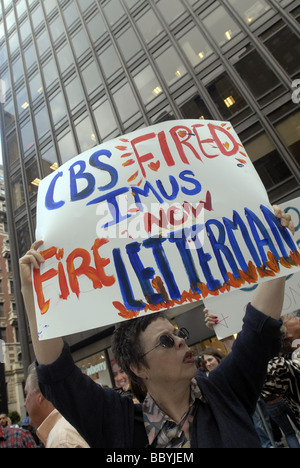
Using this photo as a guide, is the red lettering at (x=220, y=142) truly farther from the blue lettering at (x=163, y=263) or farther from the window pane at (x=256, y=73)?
the window pane at (x=256, y=73)

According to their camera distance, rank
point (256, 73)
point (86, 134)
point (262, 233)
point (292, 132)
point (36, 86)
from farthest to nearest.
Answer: point (36, 86) < point (86, 134) < point (256, 73) < point (292, 132) < point (262, 233)

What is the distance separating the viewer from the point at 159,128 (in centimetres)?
209

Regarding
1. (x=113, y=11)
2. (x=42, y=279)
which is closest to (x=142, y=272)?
(x=42, y=279)

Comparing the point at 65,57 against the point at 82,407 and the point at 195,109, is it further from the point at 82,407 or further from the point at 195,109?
the point at 82,407

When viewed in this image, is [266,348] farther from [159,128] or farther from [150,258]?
[159,128]

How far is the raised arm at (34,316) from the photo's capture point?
141 centimetres

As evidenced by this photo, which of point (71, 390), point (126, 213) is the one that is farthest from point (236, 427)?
point (126, 213)

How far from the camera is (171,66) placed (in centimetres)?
1466

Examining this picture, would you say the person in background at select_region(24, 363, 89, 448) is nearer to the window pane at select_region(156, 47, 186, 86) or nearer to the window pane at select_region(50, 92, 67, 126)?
the window pane at select_region(156, 47, 186, 86)

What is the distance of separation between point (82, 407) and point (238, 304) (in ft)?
6.56

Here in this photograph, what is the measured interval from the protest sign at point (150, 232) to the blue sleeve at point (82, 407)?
172mm

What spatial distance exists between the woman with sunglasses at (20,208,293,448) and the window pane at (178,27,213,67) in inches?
586

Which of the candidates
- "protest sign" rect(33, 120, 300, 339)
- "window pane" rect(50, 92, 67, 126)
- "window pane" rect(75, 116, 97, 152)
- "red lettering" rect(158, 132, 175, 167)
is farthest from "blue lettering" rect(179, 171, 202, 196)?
"window pane" rect(50, 92, 67, 126)

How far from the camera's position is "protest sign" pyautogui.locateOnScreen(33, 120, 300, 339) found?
4.99 feet
